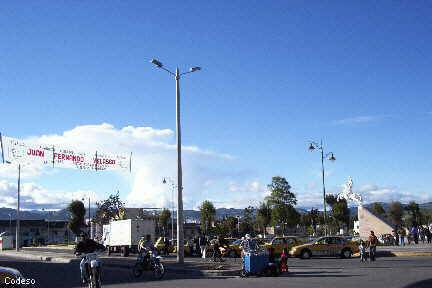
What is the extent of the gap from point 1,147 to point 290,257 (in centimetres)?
1926

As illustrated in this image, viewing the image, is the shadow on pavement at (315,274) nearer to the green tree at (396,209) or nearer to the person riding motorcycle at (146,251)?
the person riding motorcycle at (146,251)

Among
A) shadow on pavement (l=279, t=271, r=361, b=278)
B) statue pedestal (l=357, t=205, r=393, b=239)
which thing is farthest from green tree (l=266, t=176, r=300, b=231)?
shadow on pavement (l=279, t=271, r=361, b=278)

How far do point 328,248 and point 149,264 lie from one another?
17115mm

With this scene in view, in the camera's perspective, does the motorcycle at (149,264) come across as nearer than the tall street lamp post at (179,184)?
Yes

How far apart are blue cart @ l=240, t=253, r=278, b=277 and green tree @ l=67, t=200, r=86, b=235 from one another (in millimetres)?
89795

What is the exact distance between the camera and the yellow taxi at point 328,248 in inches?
1425

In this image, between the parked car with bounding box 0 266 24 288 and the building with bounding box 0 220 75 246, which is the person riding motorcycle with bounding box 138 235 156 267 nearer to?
the parked car with bounding box 0 266 24 288

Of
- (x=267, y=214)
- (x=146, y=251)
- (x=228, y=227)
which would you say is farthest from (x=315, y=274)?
(x=228, y=227)

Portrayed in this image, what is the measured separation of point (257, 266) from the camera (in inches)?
872

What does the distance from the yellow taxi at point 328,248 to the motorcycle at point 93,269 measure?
22642mm

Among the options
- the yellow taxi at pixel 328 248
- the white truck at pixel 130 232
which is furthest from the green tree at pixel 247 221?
the yellow taxi at pixel 328 248

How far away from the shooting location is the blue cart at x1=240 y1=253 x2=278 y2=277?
22062mm

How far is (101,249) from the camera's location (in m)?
16.1

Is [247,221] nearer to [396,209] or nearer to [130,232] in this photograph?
[396,209]
